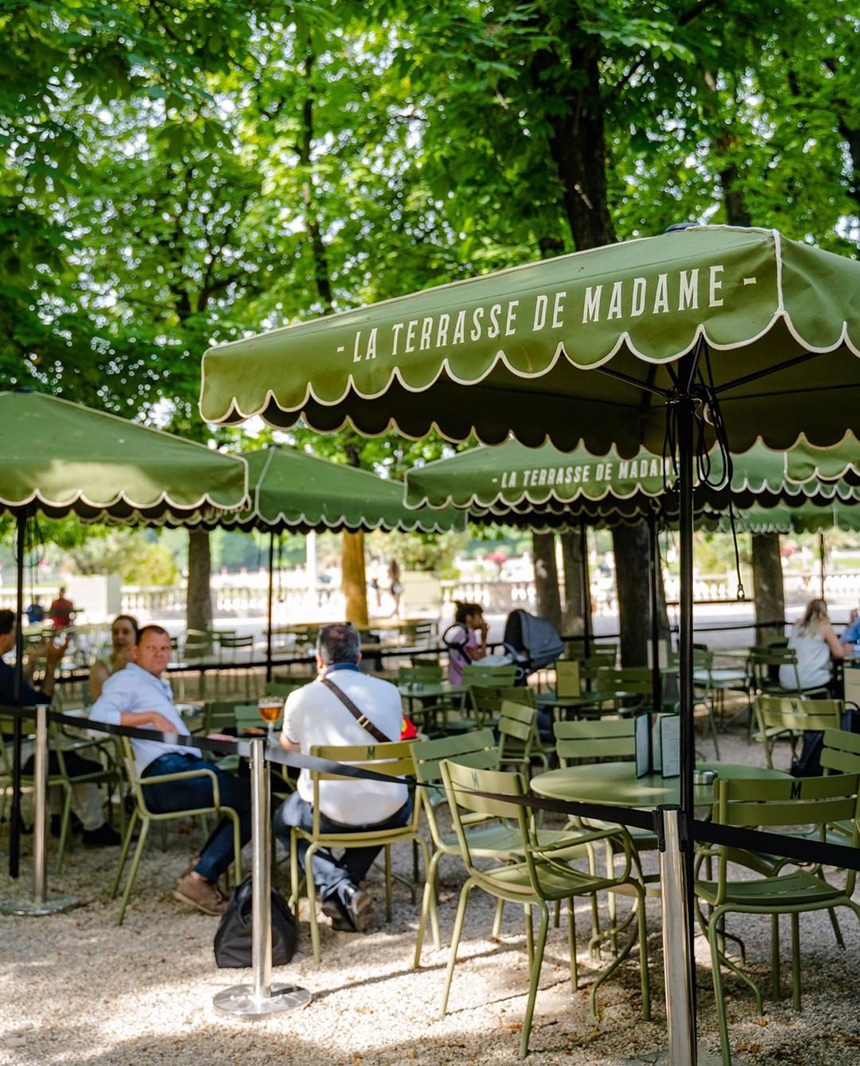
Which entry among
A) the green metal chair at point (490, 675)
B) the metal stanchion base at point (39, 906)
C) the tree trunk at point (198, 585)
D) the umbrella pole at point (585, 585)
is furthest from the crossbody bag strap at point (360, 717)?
the tree trunk at point (198, 585)

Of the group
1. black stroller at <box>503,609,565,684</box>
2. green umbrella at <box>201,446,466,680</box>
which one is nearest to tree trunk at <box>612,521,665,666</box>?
black stroller at <box>503,609,565,684</box>

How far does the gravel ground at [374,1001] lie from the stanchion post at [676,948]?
65 centimetres

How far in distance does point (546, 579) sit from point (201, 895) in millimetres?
13927

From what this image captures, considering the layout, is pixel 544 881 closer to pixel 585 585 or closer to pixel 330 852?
pixel 330 852

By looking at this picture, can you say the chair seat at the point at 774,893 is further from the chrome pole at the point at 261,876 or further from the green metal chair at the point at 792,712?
the green metal chair at the point at 792,712

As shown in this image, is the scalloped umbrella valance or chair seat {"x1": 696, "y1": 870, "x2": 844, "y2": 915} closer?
the scalloped umbrella valance

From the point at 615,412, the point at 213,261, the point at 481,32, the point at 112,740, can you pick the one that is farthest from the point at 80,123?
the point at 615,412

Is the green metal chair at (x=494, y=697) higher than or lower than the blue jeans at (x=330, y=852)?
higher

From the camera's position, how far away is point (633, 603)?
12.7 m

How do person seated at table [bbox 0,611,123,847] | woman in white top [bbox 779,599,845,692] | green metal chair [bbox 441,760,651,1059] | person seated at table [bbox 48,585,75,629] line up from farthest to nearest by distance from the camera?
person seated at table [bbox 48,585,75,629] → woman in white top [bbox 779,599,845,692] → person seated at table [bbox 0,611,123,847] → green metal chair [bbox 441,760,651,1059]

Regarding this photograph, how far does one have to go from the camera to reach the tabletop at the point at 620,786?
5078 millimetres

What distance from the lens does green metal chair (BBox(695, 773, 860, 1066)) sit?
173 inches

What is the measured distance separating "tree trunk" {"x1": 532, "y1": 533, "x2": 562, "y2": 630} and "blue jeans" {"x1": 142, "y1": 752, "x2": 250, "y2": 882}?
43.2 ft

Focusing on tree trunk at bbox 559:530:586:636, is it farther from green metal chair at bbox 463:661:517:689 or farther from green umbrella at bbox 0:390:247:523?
green umbrella at bbox 0:390:247:523
